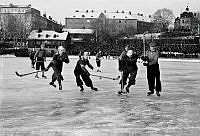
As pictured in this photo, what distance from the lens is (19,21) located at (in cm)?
10962

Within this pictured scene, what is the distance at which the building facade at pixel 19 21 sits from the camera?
101562mm

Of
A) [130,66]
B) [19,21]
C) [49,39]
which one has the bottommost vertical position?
[130,66]

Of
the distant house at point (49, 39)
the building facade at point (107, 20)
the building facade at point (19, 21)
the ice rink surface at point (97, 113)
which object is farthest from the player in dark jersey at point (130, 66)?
the building facade at point (107, 20)

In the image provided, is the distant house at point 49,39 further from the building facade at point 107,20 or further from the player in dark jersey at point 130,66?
the player in dark jersey at point 130,66

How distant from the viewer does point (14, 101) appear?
10.5 metres

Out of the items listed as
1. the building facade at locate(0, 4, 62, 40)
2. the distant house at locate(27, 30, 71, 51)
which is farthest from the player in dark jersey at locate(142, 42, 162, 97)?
the building facade at locate(0, 4, 62, 40)

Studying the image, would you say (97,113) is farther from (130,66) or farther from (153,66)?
(130,66)

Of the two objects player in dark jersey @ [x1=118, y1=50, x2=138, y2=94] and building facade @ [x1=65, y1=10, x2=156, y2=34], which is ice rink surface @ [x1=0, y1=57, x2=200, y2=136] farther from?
building facade @ [x1=65, y1=10, x2=156, y2=34]

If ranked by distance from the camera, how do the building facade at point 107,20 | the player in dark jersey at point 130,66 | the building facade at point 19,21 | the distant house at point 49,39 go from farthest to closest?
the building facade at point 107,20, the building facade at point 19,21, the distant house at point 49,39, the player in dark jersey at point 130,66

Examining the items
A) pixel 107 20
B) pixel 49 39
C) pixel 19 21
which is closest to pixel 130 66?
pixel 49 39

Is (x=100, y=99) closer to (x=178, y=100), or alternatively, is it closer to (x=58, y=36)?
(x=178, y=100)

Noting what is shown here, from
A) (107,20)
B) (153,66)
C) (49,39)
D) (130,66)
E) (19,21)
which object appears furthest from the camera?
(107,20)

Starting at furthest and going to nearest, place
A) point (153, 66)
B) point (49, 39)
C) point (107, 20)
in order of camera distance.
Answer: point (107, 20) → point (49, 39) → point (153, 66)

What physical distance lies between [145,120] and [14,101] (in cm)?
443
